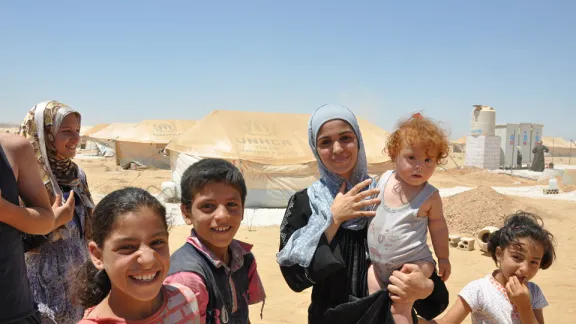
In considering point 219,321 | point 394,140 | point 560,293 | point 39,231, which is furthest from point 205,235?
point 560,293

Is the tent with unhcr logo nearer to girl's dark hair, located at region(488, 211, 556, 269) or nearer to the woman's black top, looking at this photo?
girl's dark hair, located at region(488, 211, 556, 269)

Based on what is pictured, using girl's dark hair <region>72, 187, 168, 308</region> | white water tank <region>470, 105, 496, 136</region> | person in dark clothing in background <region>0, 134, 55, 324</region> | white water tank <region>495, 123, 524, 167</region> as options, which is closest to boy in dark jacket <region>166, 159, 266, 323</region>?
girl's dark hair <region>72, 187, 168, 308</region>

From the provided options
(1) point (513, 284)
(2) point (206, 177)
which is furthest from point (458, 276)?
(2) point (206, 177)

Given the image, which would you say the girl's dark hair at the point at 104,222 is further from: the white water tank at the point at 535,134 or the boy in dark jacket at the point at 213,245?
the white water tank at the point at 535,134

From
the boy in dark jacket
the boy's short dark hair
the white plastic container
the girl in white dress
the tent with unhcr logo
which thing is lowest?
the white plastic container

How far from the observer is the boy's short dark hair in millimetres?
1746

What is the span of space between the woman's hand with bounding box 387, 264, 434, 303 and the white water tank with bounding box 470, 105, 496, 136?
21.4 meters

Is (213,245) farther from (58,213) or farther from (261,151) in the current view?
(261,151)

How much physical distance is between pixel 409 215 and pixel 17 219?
5.41 feet

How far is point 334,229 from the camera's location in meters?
1.79

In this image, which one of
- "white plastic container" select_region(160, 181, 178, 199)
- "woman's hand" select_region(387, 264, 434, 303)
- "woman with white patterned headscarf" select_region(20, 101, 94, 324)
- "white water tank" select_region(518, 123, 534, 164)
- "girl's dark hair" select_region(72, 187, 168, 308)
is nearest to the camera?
"girl's dark hair" select_region(72, 187, 168, 308)

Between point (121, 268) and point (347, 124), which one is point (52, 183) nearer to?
point (121, 268)

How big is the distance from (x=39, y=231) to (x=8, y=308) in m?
0.33

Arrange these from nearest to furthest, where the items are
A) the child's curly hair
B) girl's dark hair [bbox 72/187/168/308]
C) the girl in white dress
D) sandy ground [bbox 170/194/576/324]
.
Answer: girl's dark hair [bbox 72/187/168/308] < the child's curly hair < the girl in white dress < sandy ground [bbox 170/194/576/324]
